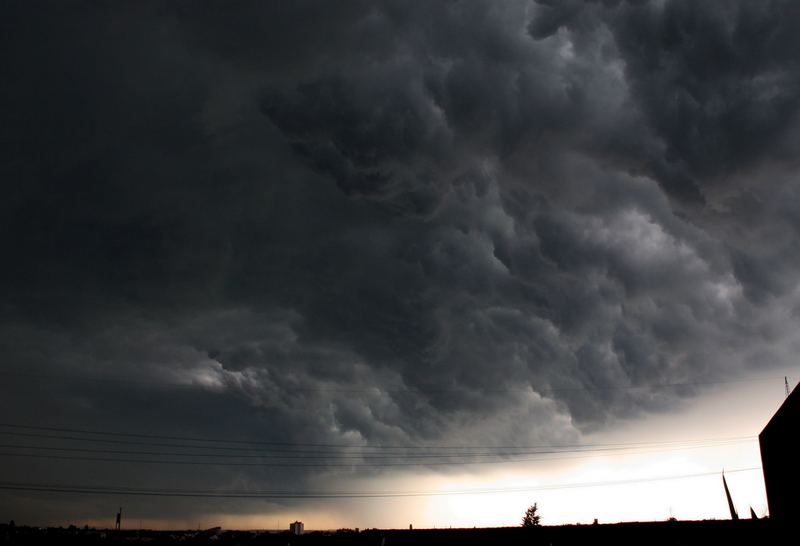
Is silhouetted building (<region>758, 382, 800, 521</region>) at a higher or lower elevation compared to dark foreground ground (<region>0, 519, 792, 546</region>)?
higher

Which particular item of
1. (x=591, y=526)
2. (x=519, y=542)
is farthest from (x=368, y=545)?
(x=591, y=526)

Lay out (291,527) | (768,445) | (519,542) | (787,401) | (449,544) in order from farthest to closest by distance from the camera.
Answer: (291,527), (449,544), (519,542), (768,445), (787,401)

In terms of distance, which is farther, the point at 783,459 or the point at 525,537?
the point at 525,537

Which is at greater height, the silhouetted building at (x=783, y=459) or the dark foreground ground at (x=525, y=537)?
the silhouetted building at (x=783, y=459)

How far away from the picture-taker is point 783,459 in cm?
1984

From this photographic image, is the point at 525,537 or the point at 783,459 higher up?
the point at 783,459

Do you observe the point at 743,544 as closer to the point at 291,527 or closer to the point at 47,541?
the point at 47,541

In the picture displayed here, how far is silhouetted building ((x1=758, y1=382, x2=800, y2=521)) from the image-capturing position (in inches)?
742

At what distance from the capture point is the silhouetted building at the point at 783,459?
61.9ft

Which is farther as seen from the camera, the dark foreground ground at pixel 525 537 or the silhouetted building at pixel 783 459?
the dark foreground ground at pixel 525 537

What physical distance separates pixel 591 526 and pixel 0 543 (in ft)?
152

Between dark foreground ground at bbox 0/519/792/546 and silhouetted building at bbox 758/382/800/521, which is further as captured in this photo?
dark foreground ground at bbox 0/519/792/546

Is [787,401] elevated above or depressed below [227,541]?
above

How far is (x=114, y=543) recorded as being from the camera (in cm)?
5744
